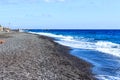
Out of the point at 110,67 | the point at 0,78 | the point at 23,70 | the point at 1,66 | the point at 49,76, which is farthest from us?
the point at 110,67

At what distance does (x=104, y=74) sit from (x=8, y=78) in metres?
5.25

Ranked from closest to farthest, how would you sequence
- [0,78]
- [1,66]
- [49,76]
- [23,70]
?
[0,78]
[49,76]
[23,70]
[1,66]

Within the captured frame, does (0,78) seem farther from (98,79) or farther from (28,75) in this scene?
(98,79)

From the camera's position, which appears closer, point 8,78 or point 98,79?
point 8,78

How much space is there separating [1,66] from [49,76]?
3759 mm

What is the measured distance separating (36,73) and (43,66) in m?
2.46

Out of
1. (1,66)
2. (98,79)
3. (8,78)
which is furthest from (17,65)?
(98,79)

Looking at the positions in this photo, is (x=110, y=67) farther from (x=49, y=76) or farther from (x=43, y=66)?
(x=49, y=76)

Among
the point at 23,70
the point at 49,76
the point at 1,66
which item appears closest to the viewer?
the point at 49,76

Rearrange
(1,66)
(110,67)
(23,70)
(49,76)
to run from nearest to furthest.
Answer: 1. (49,76)
2. (23,70)
3. (1,66)
4. (110,67)

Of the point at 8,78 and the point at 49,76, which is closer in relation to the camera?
the point at 8,78

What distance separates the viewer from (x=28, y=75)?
44.0 ft

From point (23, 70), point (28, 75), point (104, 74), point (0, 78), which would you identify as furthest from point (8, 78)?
point (104, 74)

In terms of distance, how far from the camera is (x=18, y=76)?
1310 cm
